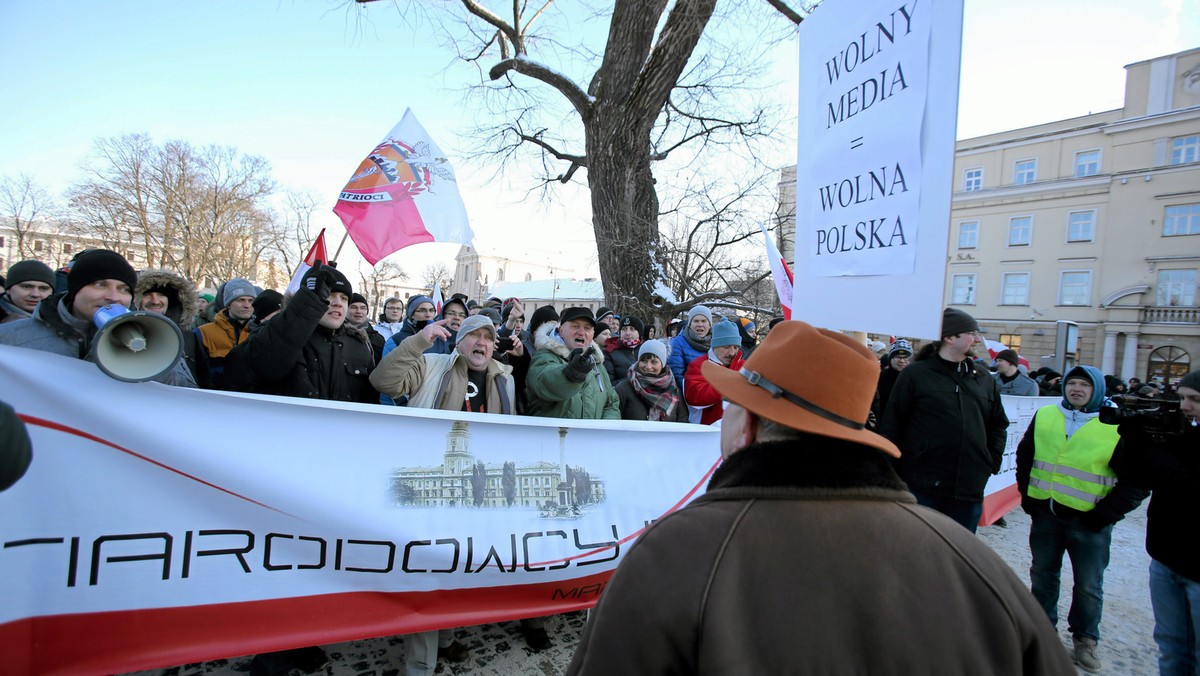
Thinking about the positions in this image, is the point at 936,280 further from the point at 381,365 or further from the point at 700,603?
the point at 381,365

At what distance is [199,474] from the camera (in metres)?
2.44

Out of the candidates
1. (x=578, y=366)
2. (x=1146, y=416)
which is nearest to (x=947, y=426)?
(x=1146, y=416)

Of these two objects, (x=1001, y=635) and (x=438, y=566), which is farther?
(x=438, y=566)

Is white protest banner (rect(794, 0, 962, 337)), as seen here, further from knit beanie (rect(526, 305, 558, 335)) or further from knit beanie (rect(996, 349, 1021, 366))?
knit beanie (rect(996, 349, 1021, 366))

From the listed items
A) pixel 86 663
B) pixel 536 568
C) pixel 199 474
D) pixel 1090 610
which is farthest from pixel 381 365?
pixel 1090 610

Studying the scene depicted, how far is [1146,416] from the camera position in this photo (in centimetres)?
314

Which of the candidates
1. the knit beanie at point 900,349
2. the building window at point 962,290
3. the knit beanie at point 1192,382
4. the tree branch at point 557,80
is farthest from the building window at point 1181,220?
the knit beanie at point 1192,382

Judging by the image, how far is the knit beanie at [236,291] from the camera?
4.67 m

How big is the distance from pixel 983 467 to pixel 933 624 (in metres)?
3.43


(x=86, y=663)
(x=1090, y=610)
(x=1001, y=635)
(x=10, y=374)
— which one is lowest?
(x=1090, y=610)

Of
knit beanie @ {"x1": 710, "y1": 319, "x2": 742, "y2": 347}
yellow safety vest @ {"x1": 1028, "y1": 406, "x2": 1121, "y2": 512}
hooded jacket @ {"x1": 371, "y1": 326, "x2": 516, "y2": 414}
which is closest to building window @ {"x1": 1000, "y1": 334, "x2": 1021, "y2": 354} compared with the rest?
yellow safety vest @ {"x1": 1028, "y1": 406, "x2": 1121, "y2": 512}

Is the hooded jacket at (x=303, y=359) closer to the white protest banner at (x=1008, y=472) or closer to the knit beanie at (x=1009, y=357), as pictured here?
the white protest banner at (x=1008, y=472)

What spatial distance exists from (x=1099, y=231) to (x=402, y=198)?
43644mm

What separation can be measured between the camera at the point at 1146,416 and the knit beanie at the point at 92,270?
527cm
